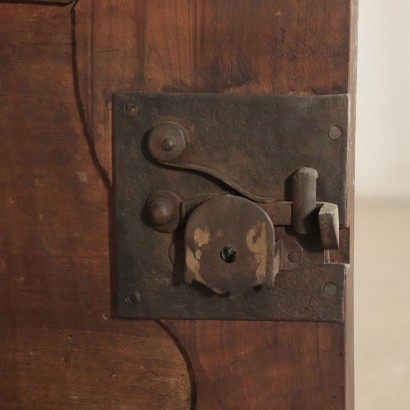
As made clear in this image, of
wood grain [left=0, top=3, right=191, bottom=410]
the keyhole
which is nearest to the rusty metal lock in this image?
the keyhole

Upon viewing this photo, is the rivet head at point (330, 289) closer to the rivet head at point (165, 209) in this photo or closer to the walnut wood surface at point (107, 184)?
the walnut wood surface at point (107, 184)

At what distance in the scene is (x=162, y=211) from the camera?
0.80 metres

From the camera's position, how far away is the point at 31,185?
0.85 meters

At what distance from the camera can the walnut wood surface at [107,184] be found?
30.6 inches

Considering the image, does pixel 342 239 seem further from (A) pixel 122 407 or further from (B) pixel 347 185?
(A) pixel 122 407

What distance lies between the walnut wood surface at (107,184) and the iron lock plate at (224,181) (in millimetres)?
16

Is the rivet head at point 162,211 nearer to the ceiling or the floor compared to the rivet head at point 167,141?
nearer to the floor

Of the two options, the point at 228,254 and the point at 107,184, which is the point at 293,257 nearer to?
the point at 228,254

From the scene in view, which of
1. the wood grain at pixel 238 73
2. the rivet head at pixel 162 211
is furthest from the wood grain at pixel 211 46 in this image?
the rivet head at pixel 162 211

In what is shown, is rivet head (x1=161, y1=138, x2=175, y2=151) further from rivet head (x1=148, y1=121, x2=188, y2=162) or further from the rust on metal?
the rust on metal

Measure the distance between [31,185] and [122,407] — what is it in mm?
247

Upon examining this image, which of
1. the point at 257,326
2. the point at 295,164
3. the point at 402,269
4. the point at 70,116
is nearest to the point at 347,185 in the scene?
the point at 295,164

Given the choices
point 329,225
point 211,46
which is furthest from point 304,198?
point 211,46

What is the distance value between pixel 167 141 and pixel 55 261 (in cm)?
18
